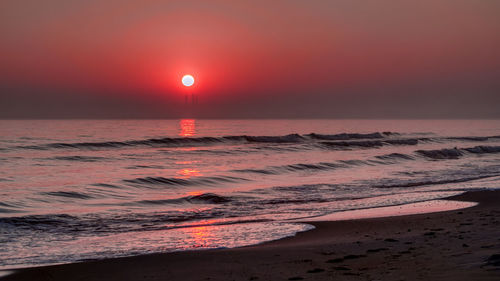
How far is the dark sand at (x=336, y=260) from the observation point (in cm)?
646

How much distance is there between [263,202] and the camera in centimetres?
1566

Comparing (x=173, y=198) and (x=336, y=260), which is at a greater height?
(x=336, y=260)

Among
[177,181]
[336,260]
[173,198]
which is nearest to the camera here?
[336,260]

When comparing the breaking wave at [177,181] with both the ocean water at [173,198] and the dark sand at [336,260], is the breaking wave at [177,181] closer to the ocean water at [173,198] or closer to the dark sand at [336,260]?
the ocean water at [173,198]

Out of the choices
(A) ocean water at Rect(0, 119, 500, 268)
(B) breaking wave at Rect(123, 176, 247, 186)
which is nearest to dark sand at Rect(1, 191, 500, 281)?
(A) ocean water at Rect(0, 119, 500, 268)

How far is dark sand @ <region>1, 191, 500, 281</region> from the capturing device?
6465mm

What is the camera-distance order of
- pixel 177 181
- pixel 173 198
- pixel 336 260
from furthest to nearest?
pixel 177 181
pixel 173 198
pixel 336 260

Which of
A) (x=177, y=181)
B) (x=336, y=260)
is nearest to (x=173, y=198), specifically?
(x=177, y=181)

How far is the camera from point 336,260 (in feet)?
24.5

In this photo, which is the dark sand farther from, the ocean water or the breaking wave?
the breaking wave

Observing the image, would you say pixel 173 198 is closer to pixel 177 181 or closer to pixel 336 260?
pixel 177 181

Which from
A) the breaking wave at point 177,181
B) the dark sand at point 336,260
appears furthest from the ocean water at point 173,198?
the dark sand at point 336,260

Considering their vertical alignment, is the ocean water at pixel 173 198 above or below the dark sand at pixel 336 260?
below

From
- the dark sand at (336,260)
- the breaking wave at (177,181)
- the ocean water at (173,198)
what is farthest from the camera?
the breaking wave at (177,181)
